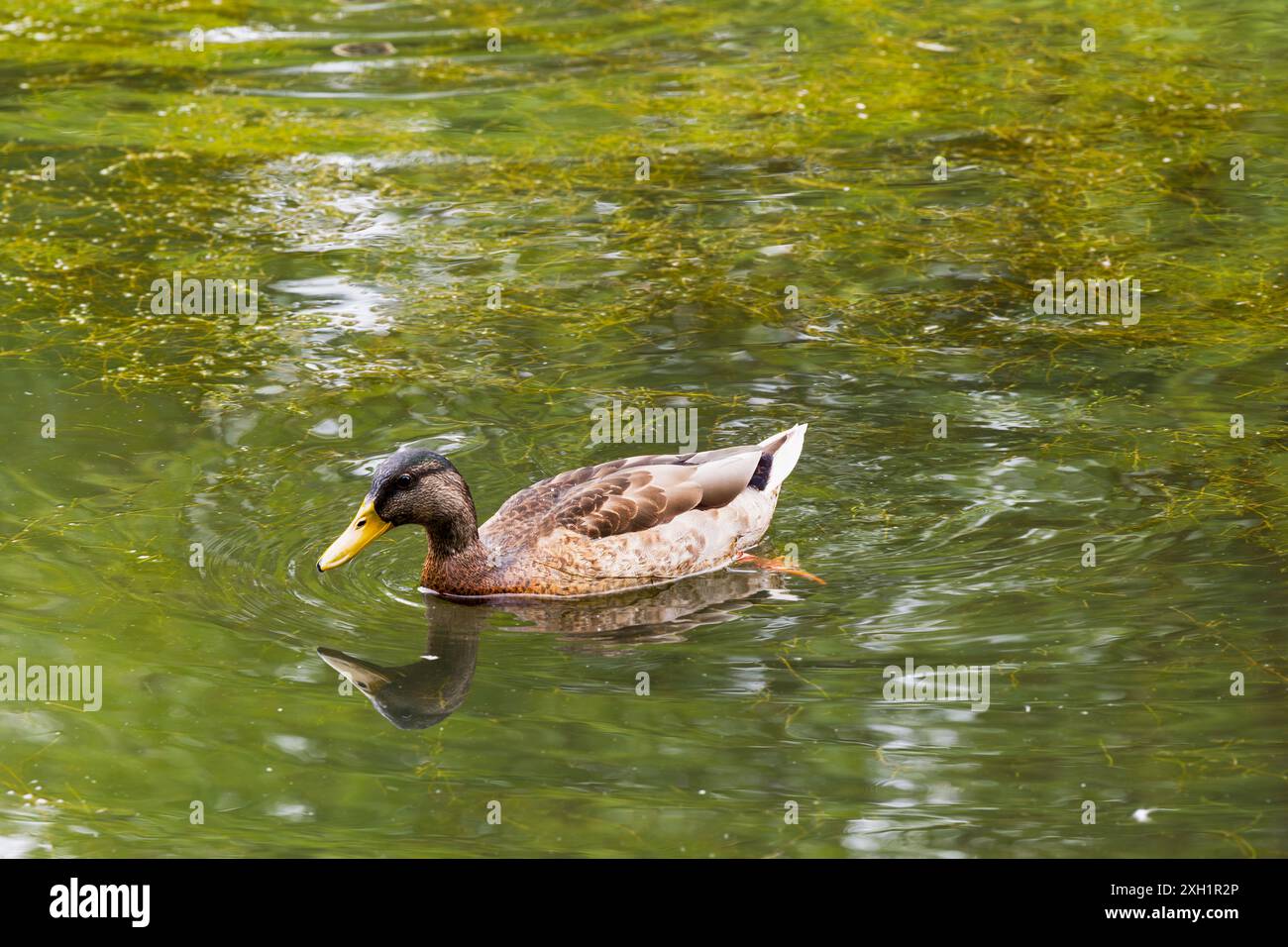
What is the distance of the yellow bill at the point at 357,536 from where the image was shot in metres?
8.23

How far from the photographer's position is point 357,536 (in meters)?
8.30

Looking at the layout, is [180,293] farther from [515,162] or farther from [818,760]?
[818,760]

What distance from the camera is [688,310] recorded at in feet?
38.2

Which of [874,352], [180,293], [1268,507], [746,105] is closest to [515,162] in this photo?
[746,105]

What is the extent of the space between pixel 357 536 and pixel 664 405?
2529mm

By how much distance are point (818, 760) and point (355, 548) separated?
2560 millimetres

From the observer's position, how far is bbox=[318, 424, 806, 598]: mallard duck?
841 cm
